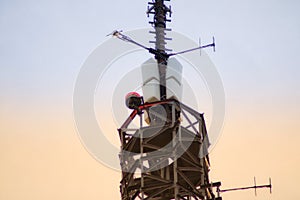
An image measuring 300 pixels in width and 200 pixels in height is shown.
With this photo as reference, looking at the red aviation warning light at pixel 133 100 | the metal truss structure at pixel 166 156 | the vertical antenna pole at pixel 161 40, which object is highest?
the vertical antenna pole at pixel 161 40

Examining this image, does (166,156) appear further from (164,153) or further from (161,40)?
(161,40)

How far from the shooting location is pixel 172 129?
37.1 m

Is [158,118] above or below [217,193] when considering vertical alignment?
above

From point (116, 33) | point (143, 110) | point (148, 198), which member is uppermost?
point (116, 33)

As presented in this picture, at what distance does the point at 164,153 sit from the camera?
123ft

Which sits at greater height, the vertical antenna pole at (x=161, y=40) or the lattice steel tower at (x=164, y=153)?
the vertical antenna pole at (x=161, y=40)

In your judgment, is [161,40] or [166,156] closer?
[166,156]

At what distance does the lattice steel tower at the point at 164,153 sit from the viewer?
37.1m

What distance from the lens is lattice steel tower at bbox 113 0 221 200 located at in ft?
122

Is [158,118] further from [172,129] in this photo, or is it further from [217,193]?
[217,193]

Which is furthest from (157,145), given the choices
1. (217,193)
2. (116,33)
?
(116,33)

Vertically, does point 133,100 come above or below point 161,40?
below

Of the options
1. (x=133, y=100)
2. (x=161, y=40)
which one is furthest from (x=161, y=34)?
(x=133, y=100)

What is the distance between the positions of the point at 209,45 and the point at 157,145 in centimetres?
925
